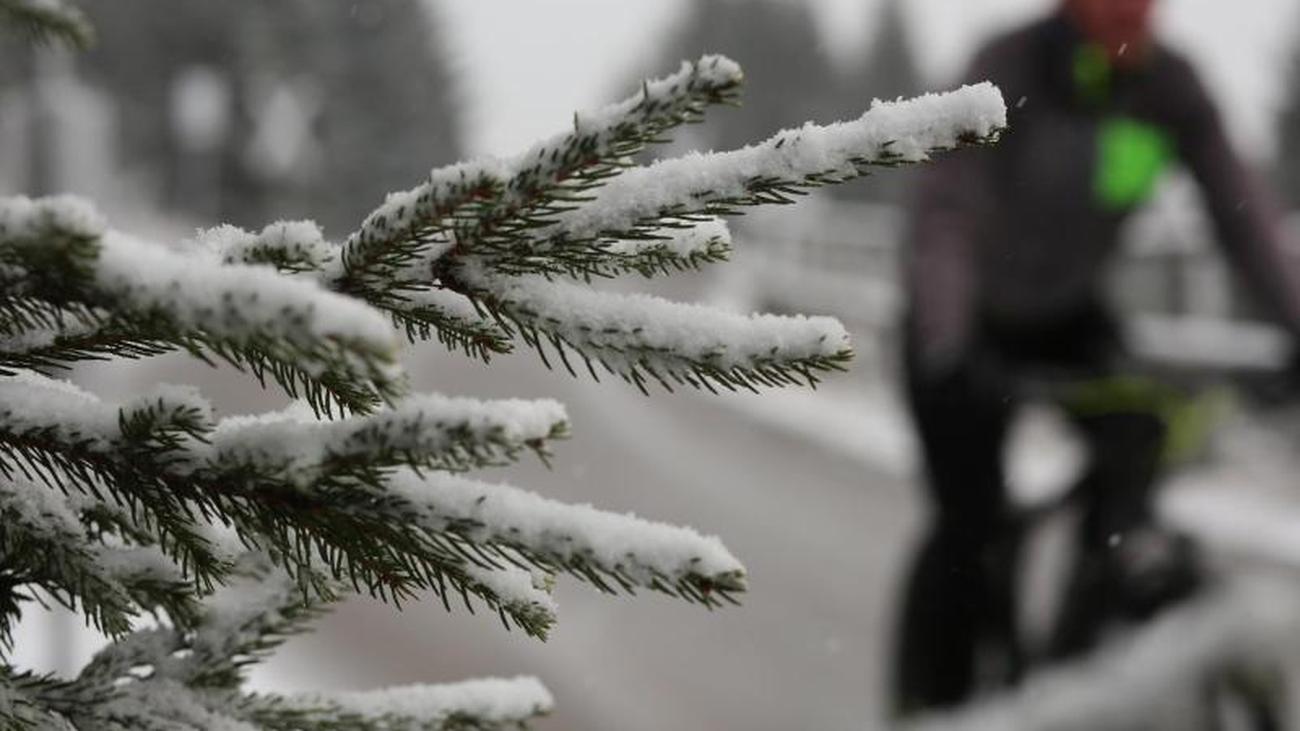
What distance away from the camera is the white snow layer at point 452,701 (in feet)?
3.44

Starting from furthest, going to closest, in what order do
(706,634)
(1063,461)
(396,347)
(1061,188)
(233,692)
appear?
(1063,461) < (706,634) < (1061,188) < (233,692) < (396,347)

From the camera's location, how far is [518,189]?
2.57 ft

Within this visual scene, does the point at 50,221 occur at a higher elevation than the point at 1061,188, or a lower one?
lower

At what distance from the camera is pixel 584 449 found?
11.5 m

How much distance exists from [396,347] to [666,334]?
210mm

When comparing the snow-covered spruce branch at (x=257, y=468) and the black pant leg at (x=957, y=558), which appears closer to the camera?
the snow-covered spruce branch at (x=257, y=468)

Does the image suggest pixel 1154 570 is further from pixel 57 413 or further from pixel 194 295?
pixel 194 295

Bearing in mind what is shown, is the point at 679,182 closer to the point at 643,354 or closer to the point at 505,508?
the point at 643,354

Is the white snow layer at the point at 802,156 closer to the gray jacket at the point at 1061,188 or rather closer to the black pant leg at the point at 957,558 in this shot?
the gray jacket at the point at 1061,188

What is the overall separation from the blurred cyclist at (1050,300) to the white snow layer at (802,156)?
121 inches

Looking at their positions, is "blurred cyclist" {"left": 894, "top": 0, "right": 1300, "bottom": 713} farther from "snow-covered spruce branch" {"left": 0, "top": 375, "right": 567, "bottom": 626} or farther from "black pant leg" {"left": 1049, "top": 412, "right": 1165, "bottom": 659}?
"snow-covered spruce branch" {"left": 0, "top": 375, "right": 567, "bottom": 626}

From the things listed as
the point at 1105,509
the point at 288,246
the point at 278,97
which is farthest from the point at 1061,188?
the point at 278,97

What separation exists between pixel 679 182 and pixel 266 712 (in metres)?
0.50

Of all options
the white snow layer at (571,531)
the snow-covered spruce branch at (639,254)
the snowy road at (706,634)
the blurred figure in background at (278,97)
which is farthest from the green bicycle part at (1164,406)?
the blurred figure in background at (278,97)
